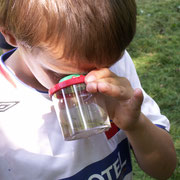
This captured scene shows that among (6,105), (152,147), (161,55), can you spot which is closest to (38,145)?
(6,105)

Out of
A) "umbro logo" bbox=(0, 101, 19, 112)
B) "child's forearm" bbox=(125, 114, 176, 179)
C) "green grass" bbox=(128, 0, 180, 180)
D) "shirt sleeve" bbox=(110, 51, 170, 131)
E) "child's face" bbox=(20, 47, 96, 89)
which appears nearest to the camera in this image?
"child's face" bbox=(20, 47, 96, 89)

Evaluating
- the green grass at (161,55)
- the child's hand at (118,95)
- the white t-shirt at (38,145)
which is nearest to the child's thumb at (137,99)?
the child's hand at (118,95)

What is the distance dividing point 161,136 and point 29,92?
1.98 ft

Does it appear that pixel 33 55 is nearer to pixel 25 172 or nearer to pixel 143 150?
pixel 25 172

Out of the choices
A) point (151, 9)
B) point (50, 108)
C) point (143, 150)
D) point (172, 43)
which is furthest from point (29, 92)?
point (151, 9)

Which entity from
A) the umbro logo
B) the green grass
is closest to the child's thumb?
the umbro logo

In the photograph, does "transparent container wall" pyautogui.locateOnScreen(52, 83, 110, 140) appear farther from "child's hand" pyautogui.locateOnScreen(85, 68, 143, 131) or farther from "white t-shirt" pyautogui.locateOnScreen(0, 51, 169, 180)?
"white t-shirt" pyautogui.locateOnScreen(0, 51, 169, 180)

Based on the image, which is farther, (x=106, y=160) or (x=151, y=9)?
(x=151, y=9)

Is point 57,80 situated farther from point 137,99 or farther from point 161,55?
point 161,55

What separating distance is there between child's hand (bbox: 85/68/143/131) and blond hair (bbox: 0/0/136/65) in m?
0.06

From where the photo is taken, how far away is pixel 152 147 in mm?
1366

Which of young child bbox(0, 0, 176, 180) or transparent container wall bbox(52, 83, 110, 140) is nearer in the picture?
young child bbox(0, 0, 176, 180)

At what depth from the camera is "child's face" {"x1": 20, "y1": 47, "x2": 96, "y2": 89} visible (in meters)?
1.03

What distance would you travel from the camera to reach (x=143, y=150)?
1375 millimetres
